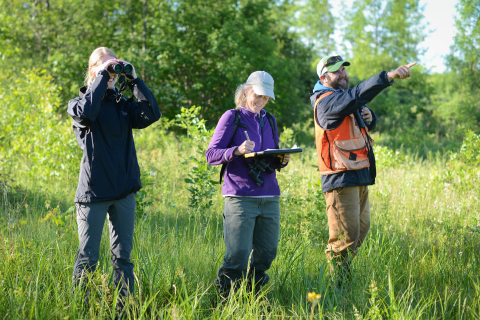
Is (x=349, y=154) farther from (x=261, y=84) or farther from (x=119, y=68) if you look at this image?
(x=119, y=68)

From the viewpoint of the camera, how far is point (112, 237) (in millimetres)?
2557

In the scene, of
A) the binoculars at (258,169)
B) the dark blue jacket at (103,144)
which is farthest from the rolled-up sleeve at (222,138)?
the dark blue jacket at (103,144)

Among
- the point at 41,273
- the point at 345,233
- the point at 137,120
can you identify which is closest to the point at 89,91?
the point at 137,120

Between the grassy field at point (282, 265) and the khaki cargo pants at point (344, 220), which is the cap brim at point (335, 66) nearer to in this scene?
the khaki cargo pants at point (344, 220)

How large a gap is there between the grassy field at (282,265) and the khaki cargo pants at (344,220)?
0.50 ft

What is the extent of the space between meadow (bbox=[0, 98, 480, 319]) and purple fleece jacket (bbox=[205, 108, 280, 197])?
0.65 meters

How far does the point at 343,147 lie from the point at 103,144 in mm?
1768

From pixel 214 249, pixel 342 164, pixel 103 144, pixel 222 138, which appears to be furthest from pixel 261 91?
pixel 214 249

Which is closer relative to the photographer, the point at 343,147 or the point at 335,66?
the point at 343,147

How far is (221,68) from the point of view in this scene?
12.5 meters

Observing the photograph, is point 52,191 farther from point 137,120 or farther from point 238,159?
point 238,159

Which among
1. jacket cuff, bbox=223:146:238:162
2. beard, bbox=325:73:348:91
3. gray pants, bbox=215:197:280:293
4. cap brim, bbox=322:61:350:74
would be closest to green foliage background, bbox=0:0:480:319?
gray pants, bbox=215:197:280:293

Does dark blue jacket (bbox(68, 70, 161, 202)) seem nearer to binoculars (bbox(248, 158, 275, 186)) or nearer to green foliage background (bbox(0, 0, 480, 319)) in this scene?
green foliage background (bbox(0, 0, 480, 319))

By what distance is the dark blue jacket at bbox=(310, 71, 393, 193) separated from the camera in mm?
2523
